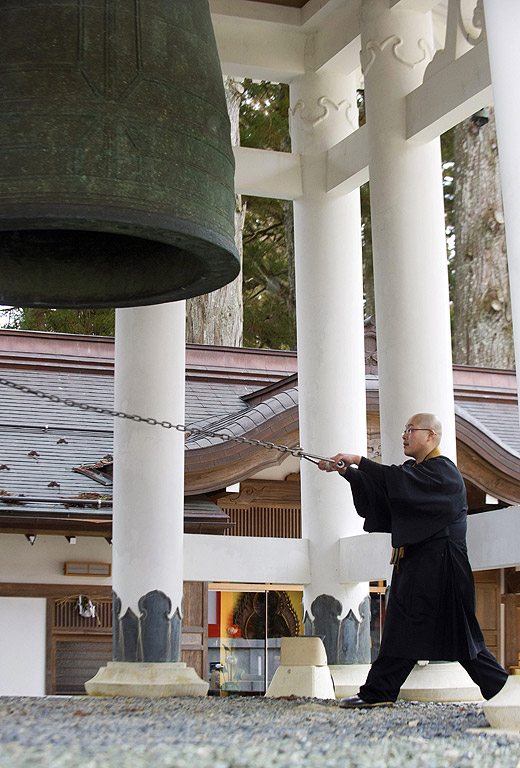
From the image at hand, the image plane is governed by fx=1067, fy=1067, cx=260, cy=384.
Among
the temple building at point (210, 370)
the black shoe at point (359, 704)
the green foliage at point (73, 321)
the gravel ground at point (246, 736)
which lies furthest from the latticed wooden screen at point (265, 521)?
the green foliage at point (73, 321)

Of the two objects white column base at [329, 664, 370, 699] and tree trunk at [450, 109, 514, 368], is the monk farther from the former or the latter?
tree trunk at [450, 109, 514, 368]

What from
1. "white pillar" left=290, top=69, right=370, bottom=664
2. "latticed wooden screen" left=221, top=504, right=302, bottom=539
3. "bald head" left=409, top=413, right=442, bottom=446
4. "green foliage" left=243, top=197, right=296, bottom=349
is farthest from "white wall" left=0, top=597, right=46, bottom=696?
"green foliage" left=243, top=197, right=296, bottom=349

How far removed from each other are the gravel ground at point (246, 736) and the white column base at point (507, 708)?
0.12 meters

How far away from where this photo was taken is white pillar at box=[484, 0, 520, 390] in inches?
176

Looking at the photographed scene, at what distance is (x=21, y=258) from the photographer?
448 centimetres

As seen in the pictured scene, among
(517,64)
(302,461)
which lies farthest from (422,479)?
(302,461)

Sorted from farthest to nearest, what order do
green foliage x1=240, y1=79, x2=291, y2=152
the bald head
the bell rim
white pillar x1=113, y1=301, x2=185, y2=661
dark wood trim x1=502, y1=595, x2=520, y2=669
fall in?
green foliage x1=240, y1=79, x2=291, y2=152 → dark wood trim x1=502, y1=595, x2=520, y2=669 → white pillar x1=113, y1=301, x2=185, y2=661 → the bald head → the bell rim

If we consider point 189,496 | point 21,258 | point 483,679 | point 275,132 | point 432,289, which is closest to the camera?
point 21,258

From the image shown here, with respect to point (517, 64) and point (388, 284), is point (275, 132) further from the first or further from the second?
point (517, 64)

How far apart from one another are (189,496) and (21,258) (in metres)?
4.44

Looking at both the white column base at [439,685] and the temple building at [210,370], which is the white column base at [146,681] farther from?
the white column base at [439,685]

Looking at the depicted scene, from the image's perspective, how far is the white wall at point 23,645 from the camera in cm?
870

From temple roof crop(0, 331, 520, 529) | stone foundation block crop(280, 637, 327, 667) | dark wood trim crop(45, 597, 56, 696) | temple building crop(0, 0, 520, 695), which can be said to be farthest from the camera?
dark wood trim crop(45, 597, 56, 696)

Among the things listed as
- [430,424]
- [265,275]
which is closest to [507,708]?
[430,424]
